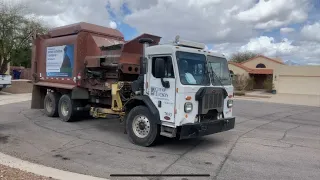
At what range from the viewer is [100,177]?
5484 millimetres

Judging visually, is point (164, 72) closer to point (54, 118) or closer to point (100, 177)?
point (100, 177)

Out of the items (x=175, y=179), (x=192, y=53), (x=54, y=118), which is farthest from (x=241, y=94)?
(x=175, y=179)

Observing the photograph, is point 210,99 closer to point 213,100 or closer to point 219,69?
point 213,100

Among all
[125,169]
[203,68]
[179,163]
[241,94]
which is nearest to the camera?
[125,169]

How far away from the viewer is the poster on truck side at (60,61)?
10.7 m

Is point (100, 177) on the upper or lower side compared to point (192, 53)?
lower

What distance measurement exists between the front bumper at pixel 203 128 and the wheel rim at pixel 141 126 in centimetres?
112

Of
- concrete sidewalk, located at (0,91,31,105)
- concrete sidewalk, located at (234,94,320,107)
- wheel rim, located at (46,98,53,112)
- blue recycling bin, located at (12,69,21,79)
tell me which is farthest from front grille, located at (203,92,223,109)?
blue recycling bin, located at (12,69,21,79)

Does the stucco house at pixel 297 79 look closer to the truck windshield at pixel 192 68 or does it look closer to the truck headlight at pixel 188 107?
the truck windshield at pixel 192 68

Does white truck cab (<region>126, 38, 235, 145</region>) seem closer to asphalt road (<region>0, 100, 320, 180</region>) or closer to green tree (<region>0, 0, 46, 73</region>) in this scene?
asphalt road (<region>0, 100, 320, 180</region>)

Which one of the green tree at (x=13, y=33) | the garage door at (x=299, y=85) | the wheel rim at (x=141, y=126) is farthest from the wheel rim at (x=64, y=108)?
the garage door at (x=299, y=85)

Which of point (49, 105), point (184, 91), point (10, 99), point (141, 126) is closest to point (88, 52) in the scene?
point (49, 105)

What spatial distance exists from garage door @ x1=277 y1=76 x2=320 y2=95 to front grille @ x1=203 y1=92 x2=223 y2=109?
105 feet

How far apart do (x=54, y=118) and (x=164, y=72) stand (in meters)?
6.55
